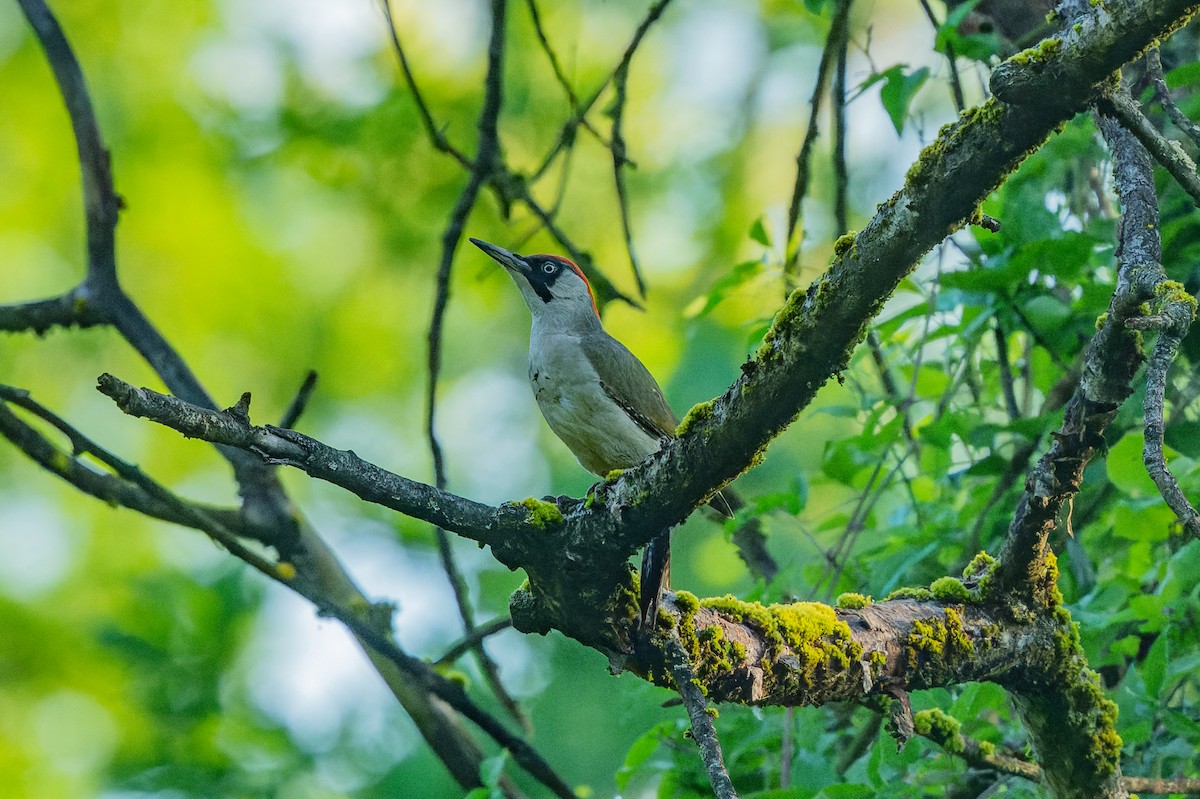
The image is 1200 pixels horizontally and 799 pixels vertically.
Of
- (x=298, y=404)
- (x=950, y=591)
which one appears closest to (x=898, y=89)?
(x=950, y=591)

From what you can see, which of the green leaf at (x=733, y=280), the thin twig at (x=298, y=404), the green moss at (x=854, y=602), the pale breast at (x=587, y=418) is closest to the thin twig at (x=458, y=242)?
the pale breast at (x=587, y=418)

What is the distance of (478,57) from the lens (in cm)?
1086

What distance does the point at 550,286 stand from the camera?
682 centimetres

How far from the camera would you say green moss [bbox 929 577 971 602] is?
3.65 meters

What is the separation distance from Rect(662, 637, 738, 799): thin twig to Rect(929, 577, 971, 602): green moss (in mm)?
957

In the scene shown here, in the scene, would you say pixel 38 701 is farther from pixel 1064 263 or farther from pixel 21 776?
pixel 1064 263

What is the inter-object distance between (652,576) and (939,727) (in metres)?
1.23

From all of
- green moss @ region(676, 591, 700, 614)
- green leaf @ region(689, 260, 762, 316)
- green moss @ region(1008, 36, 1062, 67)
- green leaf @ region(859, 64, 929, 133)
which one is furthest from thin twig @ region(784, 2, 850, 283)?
green moss @ region(1008, 36, 1062, 67)

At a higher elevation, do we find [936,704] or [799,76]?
[799,76]

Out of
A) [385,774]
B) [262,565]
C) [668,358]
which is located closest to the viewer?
[262,565]

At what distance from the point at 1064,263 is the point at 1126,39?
2.25m

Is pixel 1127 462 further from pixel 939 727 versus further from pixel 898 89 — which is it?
pixel 898 89

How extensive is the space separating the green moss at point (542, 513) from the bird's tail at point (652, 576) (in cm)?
27

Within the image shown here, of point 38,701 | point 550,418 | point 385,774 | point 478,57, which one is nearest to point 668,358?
point 478,57
